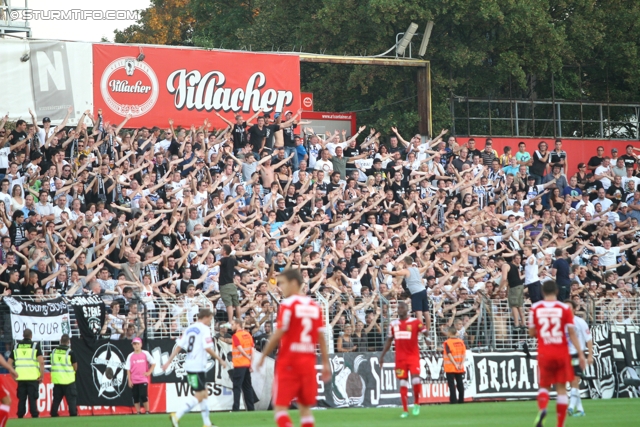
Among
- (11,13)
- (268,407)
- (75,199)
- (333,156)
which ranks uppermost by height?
(11,13)

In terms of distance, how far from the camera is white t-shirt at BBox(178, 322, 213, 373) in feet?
49.4

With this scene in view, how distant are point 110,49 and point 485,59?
16.5 m

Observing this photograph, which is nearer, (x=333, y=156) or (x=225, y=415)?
(x=225, y=415)

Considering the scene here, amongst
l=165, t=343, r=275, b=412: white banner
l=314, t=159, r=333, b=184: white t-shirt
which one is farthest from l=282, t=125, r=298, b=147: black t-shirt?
l=165, t=343, r=275, b=412: white banner

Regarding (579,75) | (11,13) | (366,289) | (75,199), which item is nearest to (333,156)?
(366,289)

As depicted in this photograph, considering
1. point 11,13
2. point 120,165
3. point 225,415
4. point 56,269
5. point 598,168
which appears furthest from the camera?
point 598,168

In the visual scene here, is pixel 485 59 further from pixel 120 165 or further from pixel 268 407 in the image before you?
pixel 268 407

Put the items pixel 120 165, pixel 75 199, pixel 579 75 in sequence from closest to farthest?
pixel 75 199 → pixel 120 165 → pixel 579 75

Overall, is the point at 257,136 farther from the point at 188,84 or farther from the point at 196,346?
the point at 196,346

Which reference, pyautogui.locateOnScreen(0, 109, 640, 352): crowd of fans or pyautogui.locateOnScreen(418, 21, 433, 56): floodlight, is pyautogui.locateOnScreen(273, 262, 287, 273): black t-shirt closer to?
pyautogui.locateOnScreen(0, 109, 640, 352): crowd of fans

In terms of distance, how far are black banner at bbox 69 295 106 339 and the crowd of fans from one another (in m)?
0.19

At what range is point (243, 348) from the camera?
20.5 metres

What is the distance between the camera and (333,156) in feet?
96.1

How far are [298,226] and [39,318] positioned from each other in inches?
321
